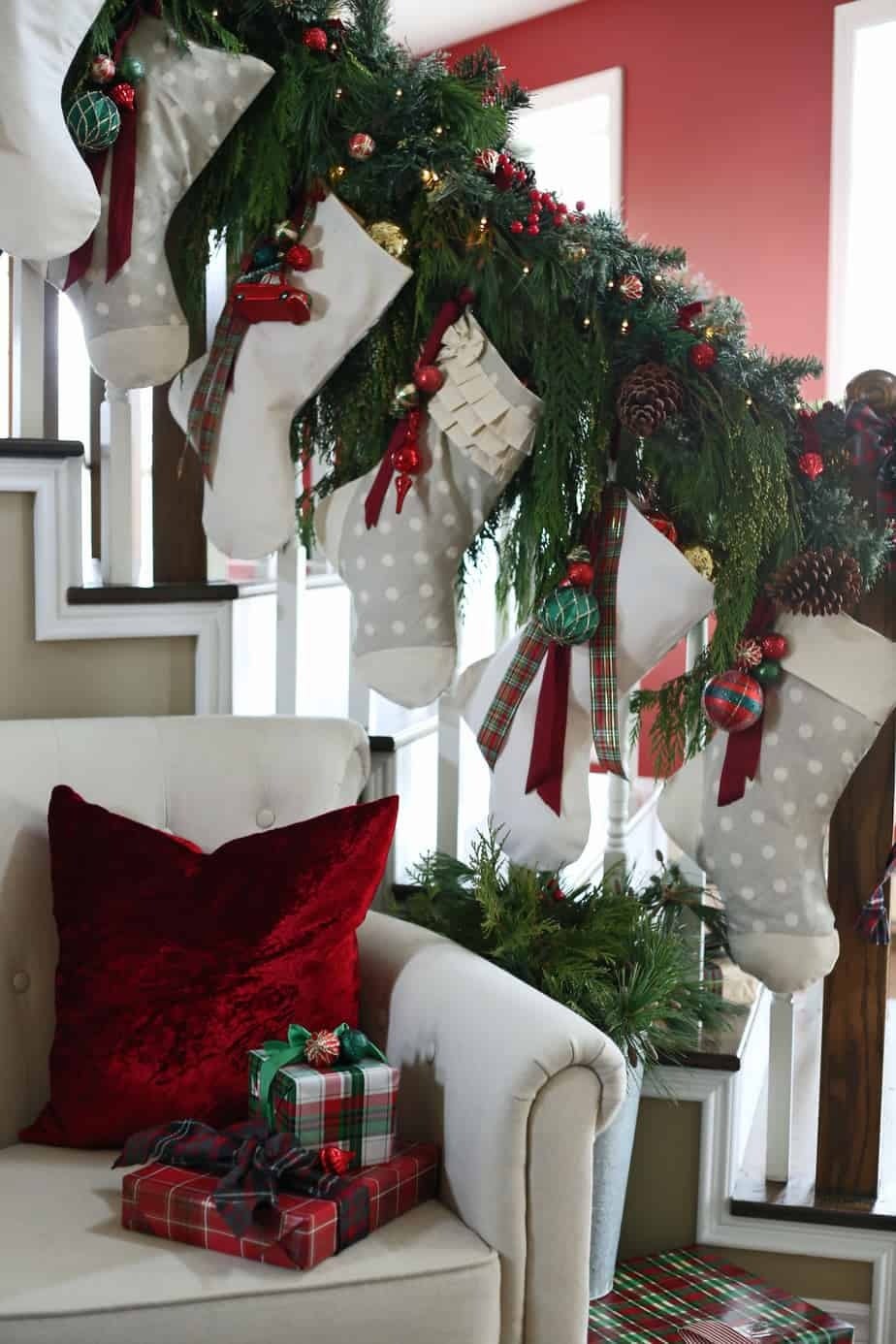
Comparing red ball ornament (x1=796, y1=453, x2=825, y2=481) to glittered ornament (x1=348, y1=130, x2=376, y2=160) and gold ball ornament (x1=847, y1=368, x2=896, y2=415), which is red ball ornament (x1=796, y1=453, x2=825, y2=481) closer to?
gold ball ornament (x1=847, y1=368, x2=896, y2=415)

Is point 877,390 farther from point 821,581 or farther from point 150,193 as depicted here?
point 150,193

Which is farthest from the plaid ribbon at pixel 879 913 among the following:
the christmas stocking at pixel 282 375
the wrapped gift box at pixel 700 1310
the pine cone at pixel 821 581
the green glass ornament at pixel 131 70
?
the green glass ornament at pixel 131 70

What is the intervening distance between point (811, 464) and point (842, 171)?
227cm

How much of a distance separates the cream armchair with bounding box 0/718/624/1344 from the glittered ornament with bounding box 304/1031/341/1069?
0.37ft

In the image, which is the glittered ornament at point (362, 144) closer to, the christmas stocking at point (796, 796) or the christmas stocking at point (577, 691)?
the christmas stocking at point (577, 691)

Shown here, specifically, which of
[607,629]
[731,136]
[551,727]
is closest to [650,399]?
[607,629]

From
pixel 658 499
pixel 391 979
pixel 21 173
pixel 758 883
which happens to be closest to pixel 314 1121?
pixel 391 979

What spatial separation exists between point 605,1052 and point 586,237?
899 millimetres

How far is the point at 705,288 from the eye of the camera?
1593 millimetres

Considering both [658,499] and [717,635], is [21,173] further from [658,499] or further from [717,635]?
[717,635]

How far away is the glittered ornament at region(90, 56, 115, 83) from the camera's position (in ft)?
4.96

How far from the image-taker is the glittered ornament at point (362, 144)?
5.12 ft

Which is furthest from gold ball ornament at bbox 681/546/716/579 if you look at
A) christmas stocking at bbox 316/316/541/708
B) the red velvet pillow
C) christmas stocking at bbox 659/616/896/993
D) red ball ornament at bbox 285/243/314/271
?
red ball ornament at bbox 285/243/314/271

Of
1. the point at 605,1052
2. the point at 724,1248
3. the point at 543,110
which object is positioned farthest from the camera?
the point at 543,110
